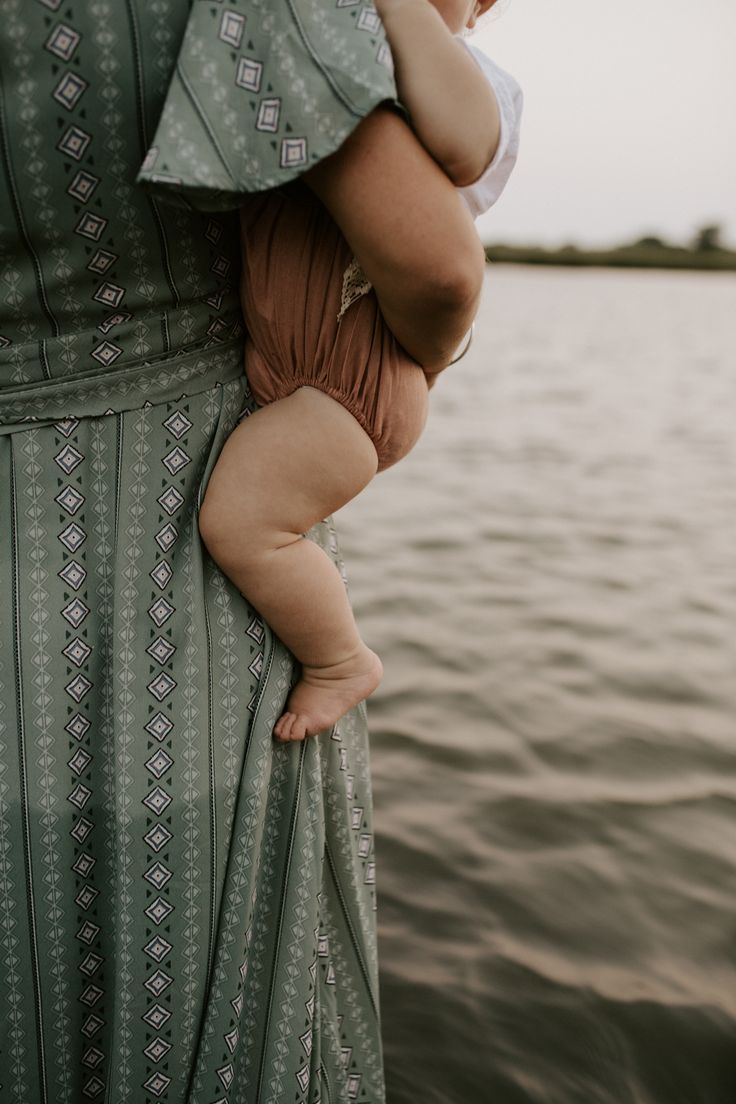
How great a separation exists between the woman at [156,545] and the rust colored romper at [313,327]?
34 millimetres

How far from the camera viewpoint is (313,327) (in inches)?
40.7

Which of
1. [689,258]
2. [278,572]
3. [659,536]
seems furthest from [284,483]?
[689,258]

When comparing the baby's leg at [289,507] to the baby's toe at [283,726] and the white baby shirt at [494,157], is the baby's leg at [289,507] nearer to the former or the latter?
the baby's toe at [283,726]

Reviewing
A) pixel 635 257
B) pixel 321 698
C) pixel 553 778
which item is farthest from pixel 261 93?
pixel 635 257

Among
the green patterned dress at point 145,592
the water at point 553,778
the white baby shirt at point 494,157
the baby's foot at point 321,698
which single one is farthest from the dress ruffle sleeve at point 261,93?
the water at point 553,778

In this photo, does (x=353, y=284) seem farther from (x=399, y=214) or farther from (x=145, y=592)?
(x=145, y=592)

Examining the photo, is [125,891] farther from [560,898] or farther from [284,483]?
[560,898]

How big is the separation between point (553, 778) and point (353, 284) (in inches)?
94.7

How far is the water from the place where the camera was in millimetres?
2199

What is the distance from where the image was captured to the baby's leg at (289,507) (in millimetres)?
1072

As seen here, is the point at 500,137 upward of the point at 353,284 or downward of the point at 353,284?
upward

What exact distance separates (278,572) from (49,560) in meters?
0.25

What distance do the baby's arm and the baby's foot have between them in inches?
23.6

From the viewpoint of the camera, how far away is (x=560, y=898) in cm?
260
